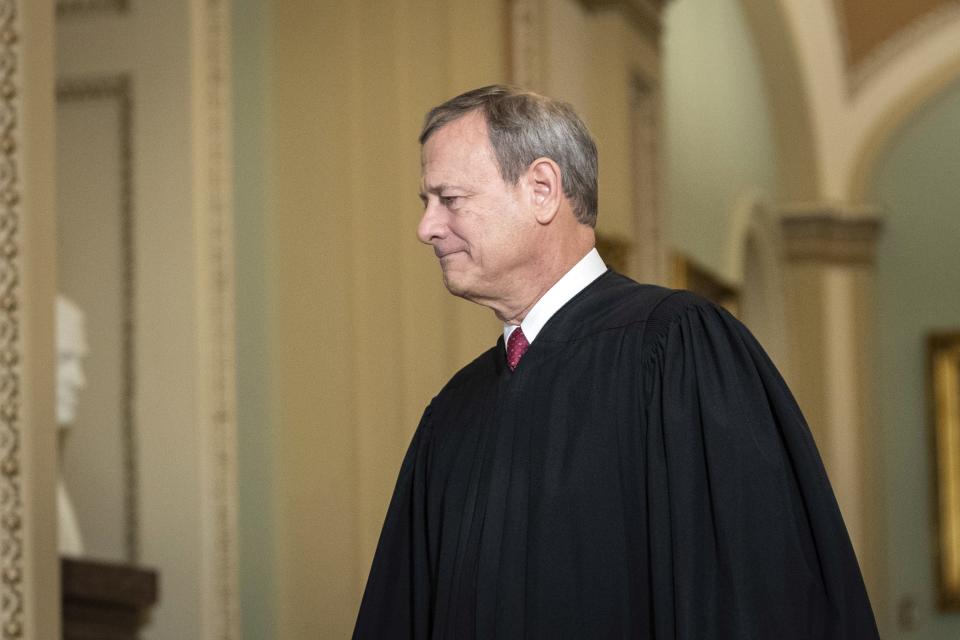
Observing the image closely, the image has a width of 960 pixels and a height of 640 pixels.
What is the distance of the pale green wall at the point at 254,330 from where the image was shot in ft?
17.7

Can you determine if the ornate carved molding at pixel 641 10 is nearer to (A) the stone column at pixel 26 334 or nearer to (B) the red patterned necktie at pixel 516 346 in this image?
(A) the stone column at pixel 26 334

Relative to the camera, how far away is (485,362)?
9.30ft

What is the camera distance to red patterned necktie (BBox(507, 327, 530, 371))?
8.55 ft

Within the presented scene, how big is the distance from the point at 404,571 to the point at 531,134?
0.86 m

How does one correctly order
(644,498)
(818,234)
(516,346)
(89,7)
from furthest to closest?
(818,234) → (89,7) → (516,346) → (644,498)

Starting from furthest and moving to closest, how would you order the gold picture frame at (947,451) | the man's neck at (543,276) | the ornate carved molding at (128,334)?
the gold picture frame at (947,451), the ornate carved molding at (128,334), the man's neck at (543,276)

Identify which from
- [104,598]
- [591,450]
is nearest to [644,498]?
[591,450]

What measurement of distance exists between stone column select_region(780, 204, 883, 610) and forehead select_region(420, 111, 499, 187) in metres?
10.8

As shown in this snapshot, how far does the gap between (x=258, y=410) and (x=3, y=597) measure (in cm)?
214

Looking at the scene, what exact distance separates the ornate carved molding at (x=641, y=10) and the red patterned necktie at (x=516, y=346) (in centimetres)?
482

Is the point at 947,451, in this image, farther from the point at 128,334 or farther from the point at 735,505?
the point at 735,505

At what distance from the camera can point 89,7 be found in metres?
5.34

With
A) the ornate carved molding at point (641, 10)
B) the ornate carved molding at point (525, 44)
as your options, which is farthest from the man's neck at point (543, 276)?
the ornate carved molding at point (641, 10)

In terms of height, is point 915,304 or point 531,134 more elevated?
point 915,304
